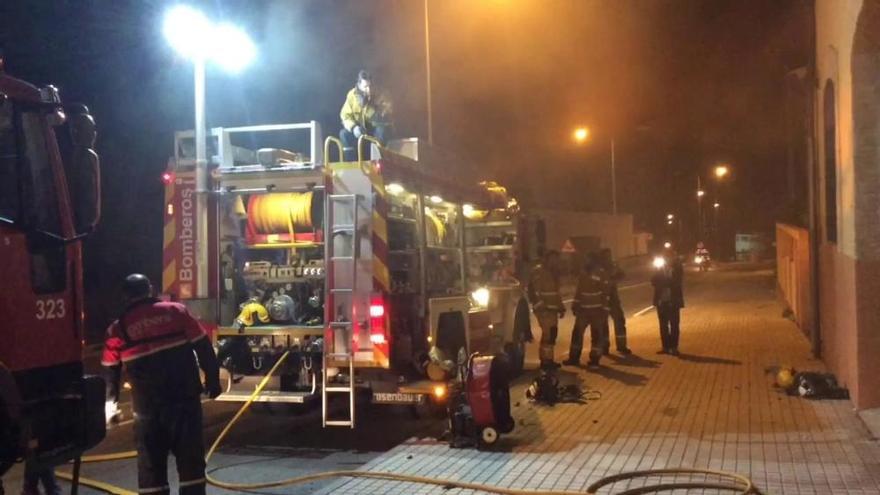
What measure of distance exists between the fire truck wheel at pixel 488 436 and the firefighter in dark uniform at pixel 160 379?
8.73 feet

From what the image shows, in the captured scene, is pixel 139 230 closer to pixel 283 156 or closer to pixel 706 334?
pixel 706 334

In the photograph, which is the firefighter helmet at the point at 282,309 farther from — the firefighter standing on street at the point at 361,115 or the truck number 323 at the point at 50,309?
the truck number 323 at the point at 50,309

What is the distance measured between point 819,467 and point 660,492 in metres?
1.47

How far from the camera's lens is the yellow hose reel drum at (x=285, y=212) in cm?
845

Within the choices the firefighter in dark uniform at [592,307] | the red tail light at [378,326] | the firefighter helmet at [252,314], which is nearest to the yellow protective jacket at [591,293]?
the firefighter in dark uniform at [592,307]

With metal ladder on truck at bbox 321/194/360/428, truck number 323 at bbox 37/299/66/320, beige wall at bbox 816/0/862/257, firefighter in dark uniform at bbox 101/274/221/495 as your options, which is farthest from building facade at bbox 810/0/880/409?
truck number 323 at bbox 37/299/66/320

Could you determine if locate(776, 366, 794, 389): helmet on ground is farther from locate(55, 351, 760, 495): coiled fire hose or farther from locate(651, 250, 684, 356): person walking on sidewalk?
locate(55, 351, 760, 495): coiled fire hose

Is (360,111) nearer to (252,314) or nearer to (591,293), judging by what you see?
(252,314)

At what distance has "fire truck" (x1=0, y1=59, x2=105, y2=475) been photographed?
4516mm

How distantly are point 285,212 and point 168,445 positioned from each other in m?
3.42

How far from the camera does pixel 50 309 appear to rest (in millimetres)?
4801

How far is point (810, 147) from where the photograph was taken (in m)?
13.2

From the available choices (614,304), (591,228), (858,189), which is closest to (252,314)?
(858,189)

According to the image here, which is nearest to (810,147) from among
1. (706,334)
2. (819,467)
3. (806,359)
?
(806,359)
